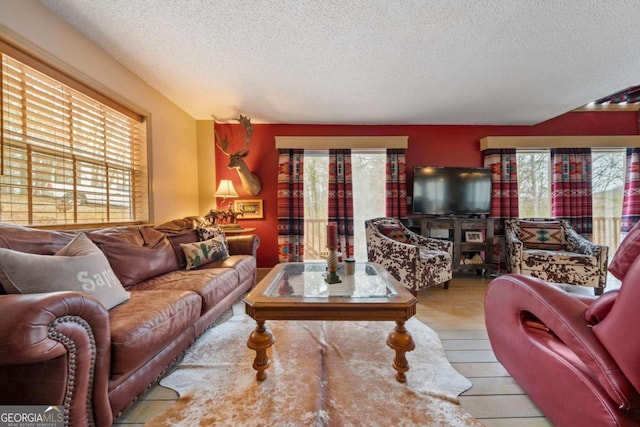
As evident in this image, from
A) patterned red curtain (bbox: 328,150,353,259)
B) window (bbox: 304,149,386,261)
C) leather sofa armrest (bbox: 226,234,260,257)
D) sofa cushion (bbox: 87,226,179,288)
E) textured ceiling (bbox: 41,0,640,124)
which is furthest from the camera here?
window (bbox: 304,149,386,261)

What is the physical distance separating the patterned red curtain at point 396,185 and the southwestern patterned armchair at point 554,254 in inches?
53.2

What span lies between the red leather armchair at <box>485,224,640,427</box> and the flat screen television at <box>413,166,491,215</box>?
2.34 m

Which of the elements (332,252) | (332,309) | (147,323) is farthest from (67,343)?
(332,252)

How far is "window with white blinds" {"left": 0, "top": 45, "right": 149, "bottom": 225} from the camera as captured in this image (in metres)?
1.52

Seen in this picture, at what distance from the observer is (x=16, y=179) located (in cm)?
154

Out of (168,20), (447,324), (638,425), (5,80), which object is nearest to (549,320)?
(638,425)

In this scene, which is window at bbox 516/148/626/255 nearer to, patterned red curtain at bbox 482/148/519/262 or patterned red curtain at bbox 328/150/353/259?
patterned red curtain at bbox 482/148/519/262

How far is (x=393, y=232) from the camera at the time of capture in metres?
3.20

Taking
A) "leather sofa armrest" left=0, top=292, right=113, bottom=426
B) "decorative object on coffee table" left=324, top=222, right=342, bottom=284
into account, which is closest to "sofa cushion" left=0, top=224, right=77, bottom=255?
"leather sofa armrest" left=0, top=292, right=113, bottom=426

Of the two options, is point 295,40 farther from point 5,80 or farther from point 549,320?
point 549,320

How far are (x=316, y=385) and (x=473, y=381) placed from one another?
879 mm

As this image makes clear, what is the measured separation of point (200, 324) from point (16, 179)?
56.6 inches

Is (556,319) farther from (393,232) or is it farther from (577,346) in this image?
(393,232)

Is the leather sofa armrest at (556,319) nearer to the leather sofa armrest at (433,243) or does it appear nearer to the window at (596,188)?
the leather sofa armrest at (433,243)
